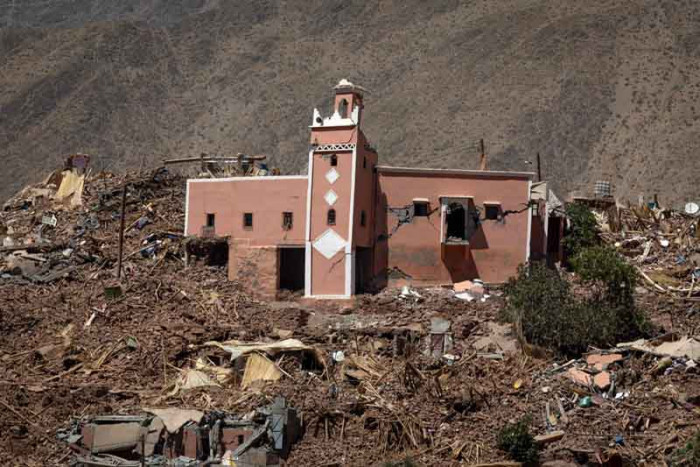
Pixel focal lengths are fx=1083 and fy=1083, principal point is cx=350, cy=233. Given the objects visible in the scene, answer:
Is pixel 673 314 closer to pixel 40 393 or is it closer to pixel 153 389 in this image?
pixel 153 389

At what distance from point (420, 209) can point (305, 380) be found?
962 cm

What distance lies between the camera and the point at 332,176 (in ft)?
97.9

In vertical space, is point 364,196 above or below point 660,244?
above

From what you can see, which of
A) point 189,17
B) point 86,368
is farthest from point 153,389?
point 189,17

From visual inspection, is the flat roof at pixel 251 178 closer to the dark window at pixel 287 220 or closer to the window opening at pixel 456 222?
the dark window at pixel 287 220

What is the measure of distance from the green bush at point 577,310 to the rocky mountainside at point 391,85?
2742cm

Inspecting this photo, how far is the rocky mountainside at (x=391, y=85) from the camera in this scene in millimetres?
59031

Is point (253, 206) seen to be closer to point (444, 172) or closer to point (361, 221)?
point (361, 221)

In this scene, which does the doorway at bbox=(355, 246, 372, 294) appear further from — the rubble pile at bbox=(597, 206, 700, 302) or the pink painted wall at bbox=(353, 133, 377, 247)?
the rubble pile at bbox=(597, 206, 700, 302)

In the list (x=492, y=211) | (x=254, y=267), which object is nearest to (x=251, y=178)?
(x=254, y=267)

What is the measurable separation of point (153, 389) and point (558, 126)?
137 feet

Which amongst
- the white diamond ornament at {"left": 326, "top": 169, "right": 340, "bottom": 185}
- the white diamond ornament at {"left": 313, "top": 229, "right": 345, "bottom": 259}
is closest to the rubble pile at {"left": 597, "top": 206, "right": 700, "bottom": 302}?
the white diamond ornament at {"left": 313, "top": 229, "right": 345, "bottom": 259}

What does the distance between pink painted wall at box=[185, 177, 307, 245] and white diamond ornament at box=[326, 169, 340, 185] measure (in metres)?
0.89

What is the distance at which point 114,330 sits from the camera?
84.6 feet
